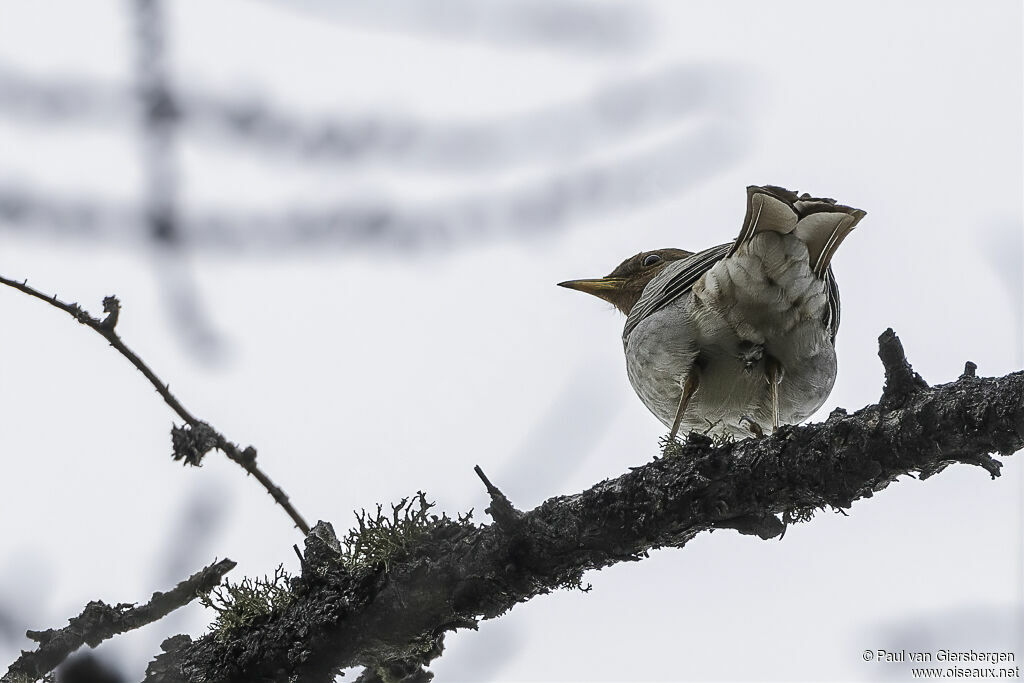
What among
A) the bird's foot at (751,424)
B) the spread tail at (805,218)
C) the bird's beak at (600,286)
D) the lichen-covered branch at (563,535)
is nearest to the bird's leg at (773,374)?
the bird's foot at (751,424)

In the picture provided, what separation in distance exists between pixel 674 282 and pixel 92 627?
397 cm

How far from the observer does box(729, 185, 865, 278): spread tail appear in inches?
203

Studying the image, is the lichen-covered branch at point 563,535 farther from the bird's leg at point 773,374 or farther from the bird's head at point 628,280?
the bird's head at point 628,280

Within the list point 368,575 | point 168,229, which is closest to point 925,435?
point 368,575

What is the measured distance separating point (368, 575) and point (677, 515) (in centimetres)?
117

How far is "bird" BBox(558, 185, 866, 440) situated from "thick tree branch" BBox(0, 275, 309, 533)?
292cm

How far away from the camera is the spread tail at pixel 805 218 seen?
5.16m

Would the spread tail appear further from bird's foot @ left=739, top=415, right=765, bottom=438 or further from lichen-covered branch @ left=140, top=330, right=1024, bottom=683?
lichen-covered branch @ left=140, top=330, right=1024, bottom=683

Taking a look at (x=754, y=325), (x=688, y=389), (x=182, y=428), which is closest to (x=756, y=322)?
(x=754, y=325)

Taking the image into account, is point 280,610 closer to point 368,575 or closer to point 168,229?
point 368,575

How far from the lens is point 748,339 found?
5.60 meters

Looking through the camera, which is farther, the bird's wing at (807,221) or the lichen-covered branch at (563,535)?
the bird's wing at (807,221)

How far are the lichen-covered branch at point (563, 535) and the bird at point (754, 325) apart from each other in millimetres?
2060

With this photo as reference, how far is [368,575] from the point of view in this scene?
12.1 feet
